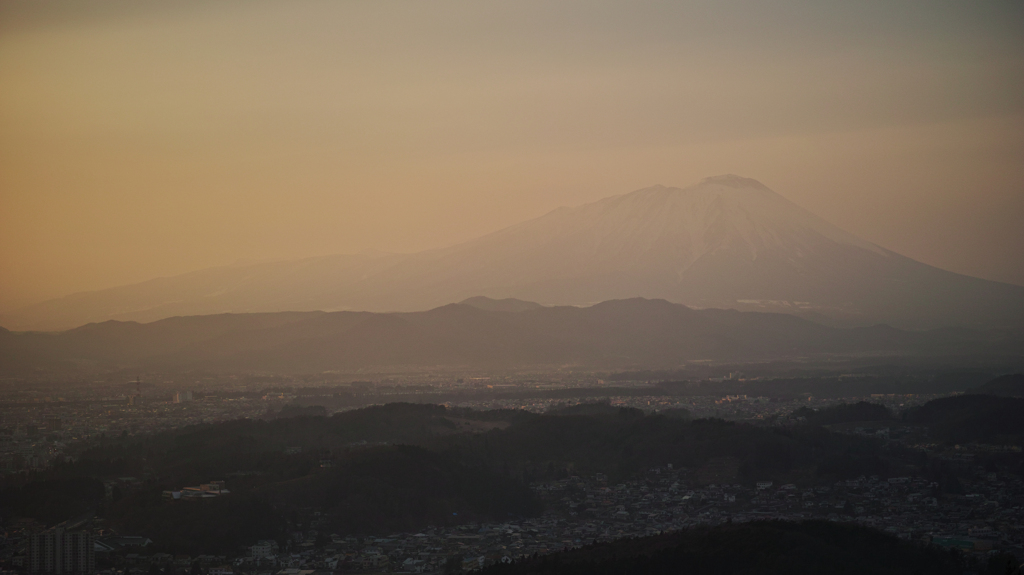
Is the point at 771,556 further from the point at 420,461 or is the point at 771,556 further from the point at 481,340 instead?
the point at 481,340

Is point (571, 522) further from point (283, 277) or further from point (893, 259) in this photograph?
point (283, 277)

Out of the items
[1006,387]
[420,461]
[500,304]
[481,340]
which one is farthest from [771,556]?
[500,304]

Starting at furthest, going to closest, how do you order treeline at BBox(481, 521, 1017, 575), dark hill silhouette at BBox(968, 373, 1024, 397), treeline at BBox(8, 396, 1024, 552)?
1. dark hill silhouette at BBox(968, 373, 1024, 397)
2. treeline at BBox(8, 396, 1024, 552)
3. treeline at BBox(481, 521, 1017, 575)

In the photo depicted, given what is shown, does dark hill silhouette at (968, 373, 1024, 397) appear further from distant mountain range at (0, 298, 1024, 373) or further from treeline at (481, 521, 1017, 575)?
distant mountain range at (0, 298, 1024, 373)

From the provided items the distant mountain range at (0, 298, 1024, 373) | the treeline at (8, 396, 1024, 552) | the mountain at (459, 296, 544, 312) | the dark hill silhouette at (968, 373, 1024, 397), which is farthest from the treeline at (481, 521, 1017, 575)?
the mountain at (459, 296, 544, 312)

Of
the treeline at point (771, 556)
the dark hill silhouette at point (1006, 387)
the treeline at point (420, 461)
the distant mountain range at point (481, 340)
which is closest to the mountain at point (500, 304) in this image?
the distant mountain range at point (481, 340)
